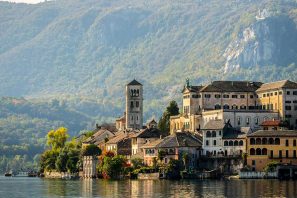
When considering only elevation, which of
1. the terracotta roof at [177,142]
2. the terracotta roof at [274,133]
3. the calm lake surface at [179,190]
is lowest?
the calm lake surface at [179,190]

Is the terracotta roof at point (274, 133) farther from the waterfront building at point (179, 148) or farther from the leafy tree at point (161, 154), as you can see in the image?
the leafy tree at point (161, 154)

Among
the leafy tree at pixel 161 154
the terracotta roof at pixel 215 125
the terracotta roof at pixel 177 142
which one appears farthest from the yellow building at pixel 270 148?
the leafy tree at pixel 161 154

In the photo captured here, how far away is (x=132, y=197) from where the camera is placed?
13525 cm

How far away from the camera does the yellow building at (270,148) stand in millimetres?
188375

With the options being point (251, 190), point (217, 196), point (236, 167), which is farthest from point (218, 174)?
point (217, 196)

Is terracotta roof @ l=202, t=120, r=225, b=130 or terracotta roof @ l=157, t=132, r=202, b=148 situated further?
terracotta roof @ l=157, t=132, r=202, b=148

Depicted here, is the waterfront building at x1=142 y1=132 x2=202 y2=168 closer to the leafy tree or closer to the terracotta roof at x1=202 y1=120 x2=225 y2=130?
the leafy tree

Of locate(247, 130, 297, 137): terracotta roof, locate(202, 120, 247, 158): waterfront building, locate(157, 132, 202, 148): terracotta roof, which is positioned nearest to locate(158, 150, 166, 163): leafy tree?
locate(157, 132, 202, 148): terracotta roof

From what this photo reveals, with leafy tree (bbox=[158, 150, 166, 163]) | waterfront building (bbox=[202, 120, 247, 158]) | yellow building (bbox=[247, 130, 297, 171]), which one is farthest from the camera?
leafy tree (bbox=[158, 150, 166, 163])

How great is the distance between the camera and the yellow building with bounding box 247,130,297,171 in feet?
618

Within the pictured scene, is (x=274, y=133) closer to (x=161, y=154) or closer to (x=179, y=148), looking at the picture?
(x=179, y=148)

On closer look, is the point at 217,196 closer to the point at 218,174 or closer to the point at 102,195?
the point at 102,195

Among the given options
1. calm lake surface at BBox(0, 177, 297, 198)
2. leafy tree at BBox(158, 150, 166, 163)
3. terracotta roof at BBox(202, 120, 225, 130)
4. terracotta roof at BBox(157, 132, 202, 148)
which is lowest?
calm lake surface at BBox(0, 177, 297, 198)

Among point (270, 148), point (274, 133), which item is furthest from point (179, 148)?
point (274, 133)
